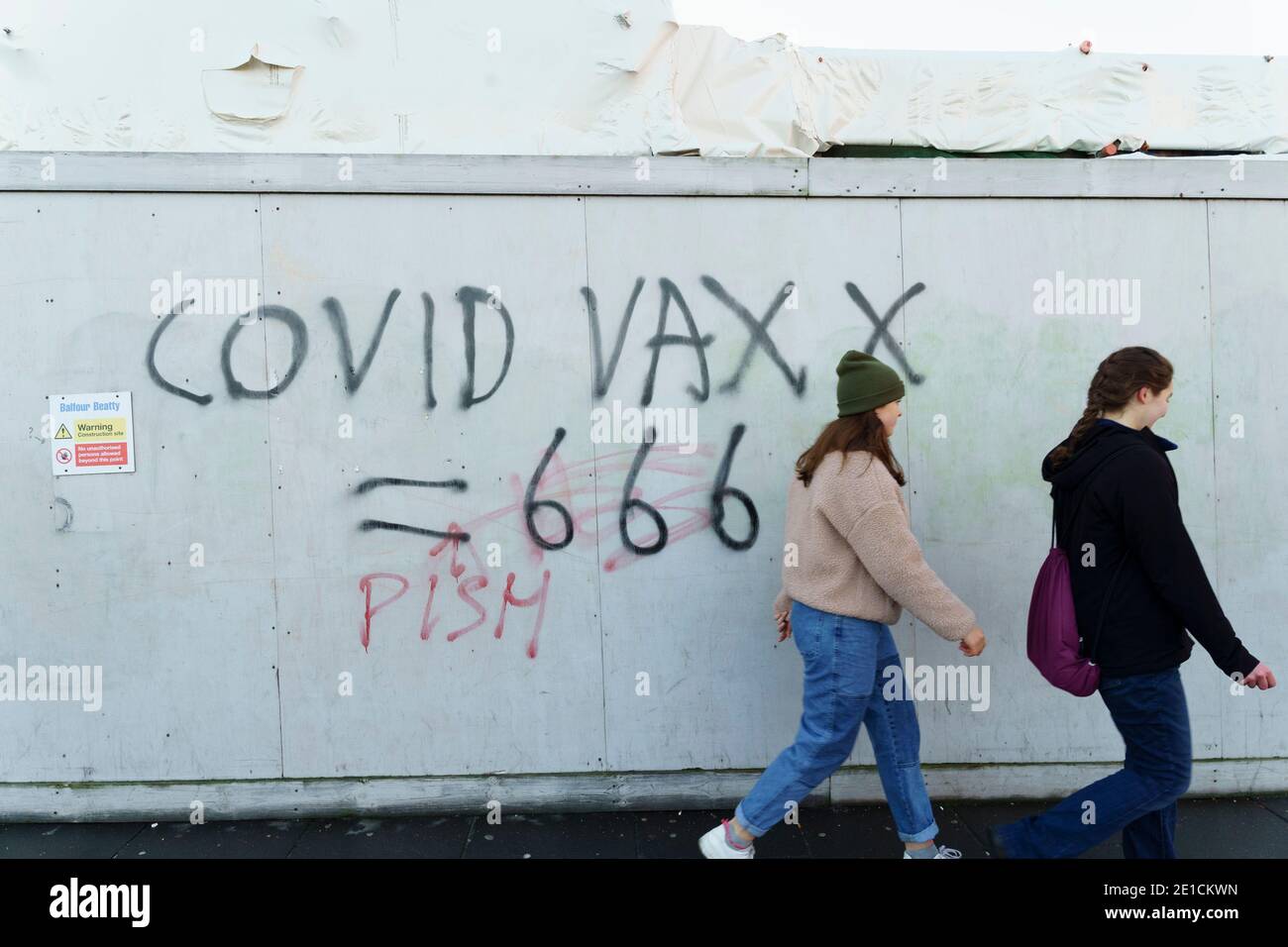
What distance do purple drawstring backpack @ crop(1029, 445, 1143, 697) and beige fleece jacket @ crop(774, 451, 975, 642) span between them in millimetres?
256

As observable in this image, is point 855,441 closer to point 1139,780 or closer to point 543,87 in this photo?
point 1139,780

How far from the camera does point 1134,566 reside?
8.89ft

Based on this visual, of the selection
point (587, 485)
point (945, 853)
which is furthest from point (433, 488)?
point (945, 853)

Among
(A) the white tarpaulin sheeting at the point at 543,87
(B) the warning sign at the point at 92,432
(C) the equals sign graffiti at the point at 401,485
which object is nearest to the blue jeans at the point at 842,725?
(C) the equals sign graffiti at the point at 401,485

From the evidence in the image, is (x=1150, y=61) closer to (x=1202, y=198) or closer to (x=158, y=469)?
(x=1202, y=198)

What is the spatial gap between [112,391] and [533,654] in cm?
212

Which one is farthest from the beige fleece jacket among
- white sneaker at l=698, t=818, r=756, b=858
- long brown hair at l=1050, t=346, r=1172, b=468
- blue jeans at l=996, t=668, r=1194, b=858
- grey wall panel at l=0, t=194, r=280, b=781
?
grey wall panel at l=0, t=194, r=280, b=781

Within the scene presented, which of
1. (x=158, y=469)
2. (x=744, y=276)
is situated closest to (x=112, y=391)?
(x=158, y=469)

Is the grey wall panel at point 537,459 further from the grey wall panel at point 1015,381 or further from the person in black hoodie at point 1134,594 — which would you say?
the person in black hoodie at point 1134,594

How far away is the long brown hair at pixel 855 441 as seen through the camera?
2.95m

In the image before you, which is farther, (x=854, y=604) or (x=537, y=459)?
(x=537, y=459)

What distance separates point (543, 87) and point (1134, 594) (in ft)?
10.7

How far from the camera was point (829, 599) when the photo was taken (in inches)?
116

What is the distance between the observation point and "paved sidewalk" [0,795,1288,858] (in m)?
3.50
